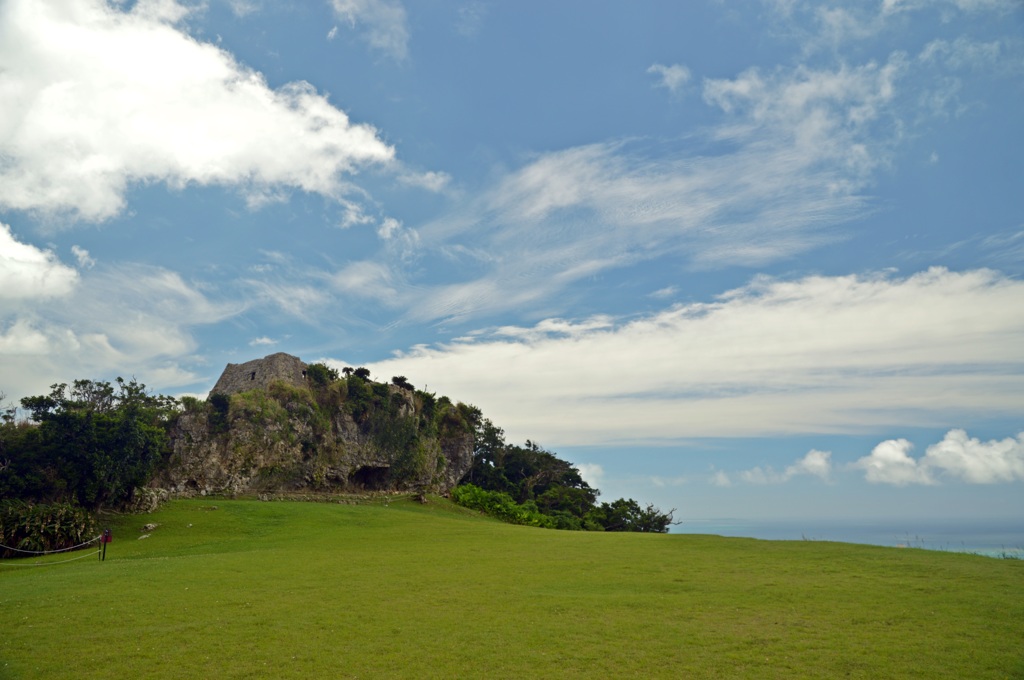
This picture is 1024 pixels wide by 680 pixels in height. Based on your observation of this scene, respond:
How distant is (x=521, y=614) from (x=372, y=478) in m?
43.0

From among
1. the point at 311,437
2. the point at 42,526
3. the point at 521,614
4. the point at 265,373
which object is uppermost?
the point at 265,373

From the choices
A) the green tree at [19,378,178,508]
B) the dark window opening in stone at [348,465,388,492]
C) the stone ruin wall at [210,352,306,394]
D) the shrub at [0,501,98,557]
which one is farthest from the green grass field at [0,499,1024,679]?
the stone ruin wall at [210,352,306,394]

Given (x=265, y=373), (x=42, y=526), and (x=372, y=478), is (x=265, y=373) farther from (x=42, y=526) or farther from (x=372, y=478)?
(x=42, y=526)

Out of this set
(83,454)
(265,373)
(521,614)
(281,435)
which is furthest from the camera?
(265,373)

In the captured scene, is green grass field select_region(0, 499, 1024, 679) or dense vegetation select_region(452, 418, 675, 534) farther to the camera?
dense vegetation select_region(452, 418, 675, 534)

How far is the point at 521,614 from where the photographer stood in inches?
615

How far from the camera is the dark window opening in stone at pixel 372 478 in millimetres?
55406

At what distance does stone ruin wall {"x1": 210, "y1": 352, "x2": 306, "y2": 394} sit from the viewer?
5778 cm

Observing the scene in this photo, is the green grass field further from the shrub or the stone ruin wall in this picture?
the stone ruin wall

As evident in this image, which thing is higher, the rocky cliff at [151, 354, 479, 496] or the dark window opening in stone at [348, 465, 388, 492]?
the rocky cliff at [151, 354, 479, 496]

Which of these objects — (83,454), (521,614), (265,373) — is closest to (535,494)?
(265,373)

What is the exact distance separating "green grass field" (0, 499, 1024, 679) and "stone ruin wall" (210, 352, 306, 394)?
3281 cm

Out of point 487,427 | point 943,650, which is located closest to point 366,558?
point 943,650

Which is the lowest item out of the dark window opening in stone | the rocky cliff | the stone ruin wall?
the dark window opening in stone
